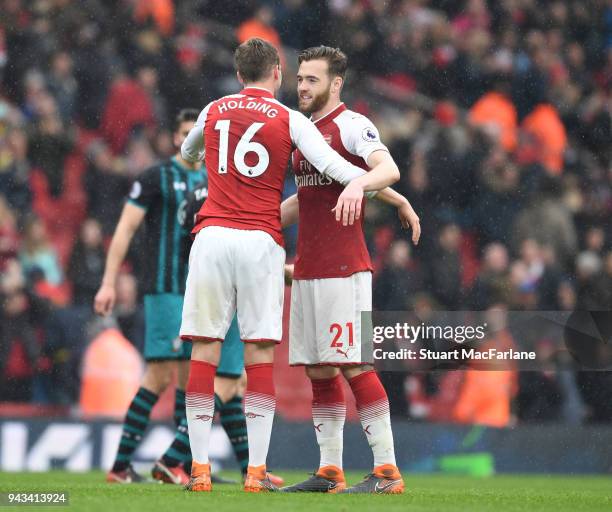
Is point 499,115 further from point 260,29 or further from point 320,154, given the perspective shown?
point 320,154

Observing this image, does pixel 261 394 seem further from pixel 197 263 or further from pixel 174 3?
pixel 174 3

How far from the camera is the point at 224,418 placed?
6988 millimetres

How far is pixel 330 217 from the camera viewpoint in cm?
582

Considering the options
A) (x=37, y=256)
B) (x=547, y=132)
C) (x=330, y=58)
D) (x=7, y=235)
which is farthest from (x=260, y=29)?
(x=330, y=58)

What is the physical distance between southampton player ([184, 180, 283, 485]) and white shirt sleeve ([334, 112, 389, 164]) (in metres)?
1.36

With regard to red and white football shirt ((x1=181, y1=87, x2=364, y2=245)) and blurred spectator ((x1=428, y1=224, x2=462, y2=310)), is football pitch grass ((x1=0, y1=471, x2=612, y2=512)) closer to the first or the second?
red and white football shirt ((x1=181, y1=87, x2=364, y2=245))

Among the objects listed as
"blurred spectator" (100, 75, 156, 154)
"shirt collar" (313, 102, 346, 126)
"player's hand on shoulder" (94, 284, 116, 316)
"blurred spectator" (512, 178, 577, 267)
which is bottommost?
"player's hand on shoulder" (94, 284, 116, 316)

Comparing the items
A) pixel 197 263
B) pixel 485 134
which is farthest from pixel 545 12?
pixel 197 263

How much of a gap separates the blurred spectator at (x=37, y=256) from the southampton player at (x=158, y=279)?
160 inches

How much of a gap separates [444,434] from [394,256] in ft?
7.57

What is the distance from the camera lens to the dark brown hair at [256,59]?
556 cm

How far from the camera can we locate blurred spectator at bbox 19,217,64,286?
11102mm

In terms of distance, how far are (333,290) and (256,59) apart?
107 cm

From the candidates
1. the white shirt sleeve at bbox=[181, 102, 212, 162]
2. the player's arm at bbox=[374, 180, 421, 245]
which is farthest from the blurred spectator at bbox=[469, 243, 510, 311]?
the white shirt sleeve at bbox=[181, 102, 212, 162]
